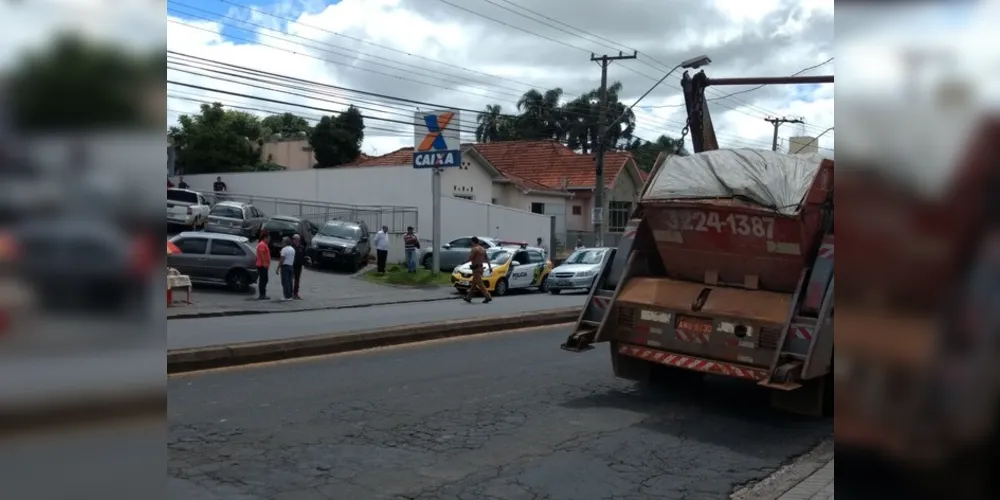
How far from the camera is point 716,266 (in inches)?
376

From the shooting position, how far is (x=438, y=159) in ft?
95.8

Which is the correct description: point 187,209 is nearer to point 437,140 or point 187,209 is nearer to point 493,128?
point 437,140

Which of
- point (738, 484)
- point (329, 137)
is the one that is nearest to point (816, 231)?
point (738, 484)

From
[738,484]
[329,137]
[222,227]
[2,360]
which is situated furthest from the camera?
[329,137]

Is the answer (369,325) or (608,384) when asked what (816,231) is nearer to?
(608,384)

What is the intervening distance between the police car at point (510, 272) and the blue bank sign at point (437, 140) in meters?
3.47

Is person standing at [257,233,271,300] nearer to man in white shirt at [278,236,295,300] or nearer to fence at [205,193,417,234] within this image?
man in white shirt at [278,236,295,300]

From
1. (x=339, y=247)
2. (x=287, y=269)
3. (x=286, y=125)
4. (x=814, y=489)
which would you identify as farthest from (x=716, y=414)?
(x=286, y=125)

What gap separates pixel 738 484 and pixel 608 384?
3.84 metres

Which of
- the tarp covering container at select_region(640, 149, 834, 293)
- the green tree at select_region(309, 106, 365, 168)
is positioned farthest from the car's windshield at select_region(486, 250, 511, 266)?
the green tree at select_region(309, 106, 365, 168)

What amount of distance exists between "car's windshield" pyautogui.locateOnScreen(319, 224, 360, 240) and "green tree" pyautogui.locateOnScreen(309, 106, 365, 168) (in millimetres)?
30357

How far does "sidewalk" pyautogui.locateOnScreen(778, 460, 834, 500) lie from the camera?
6.18 metres

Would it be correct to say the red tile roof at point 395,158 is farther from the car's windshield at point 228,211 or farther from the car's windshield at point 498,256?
the car's windshield at point 498,256

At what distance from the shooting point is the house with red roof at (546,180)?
45.8 metres
